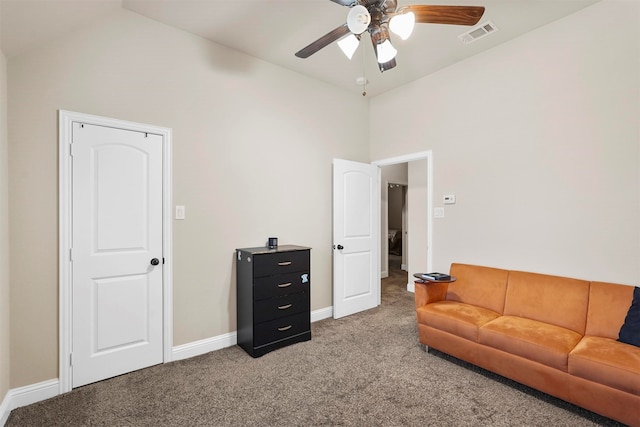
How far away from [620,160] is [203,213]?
3.65m

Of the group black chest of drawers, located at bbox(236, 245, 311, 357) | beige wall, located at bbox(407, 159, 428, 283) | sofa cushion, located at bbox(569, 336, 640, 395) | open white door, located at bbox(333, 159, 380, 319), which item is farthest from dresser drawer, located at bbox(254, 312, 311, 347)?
beige wall, located at bbox(407, 159, 428, 283)

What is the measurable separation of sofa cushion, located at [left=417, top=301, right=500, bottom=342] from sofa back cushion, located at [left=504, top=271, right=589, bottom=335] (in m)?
0.23

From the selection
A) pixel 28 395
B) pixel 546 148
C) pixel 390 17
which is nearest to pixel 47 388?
pixel 28 395

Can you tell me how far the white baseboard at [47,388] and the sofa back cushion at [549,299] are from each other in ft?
9.29

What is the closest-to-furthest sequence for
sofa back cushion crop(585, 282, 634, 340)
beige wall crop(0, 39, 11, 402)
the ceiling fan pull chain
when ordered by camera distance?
1. beige wall crop(0, 39, 11, 402)
2. sofa back cushion crop(585, 282, 634, 340)
3. the ceiling fan pull chain

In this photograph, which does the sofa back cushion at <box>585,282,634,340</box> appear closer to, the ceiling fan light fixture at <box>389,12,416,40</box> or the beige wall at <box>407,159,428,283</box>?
the ceiling fan light fixture at <box>389,12,416,40</box>

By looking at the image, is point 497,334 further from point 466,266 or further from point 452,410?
point 466,266

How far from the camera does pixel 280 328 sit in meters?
3.01

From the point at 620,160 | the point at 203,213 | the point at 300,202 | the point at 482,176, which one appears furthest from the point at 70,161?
the point at 620,160

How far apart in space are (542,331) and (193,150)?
3369 mm

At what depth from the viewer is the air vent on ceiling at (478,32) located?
2.80 m

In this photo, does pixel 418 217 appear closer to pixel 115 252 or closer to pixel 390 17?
pixel 390 17

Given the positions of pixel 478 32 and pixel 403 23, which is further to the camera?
pixel 478 32

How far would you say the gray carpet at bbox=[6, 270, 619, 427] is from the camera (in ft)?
6.45
